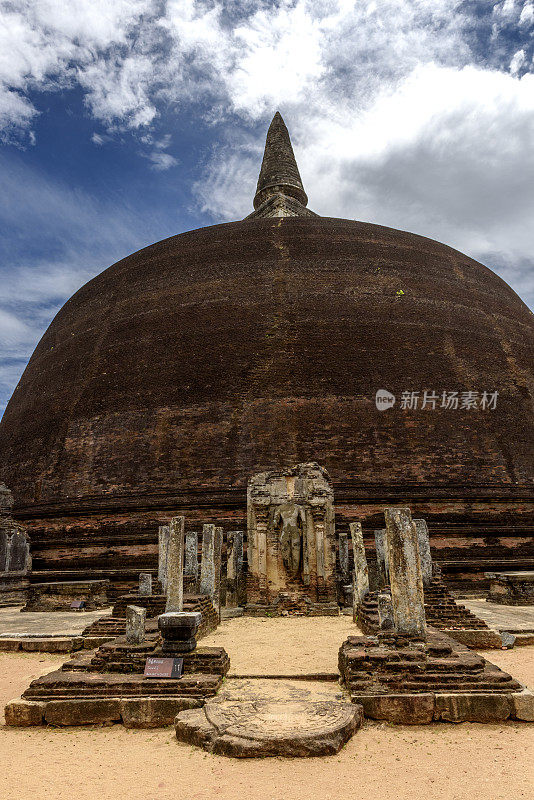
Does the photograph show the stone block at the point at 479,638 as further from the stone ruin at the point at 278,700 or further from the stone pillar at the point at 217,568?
the stone pillar at the point at 217,568

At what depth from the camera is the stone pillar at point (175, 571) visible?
6.12 meters

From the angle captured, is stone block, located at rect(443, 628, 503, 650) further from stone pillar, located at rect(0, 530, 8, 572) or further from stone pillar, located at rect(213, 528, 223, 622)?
stone pillar, located at rect(0, 530, 8, 572)

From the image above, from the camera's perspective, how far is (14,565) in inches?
458

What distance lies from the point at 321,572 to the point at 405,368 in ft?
17.1

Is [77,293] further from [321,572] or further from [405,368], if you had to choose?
[321,572]

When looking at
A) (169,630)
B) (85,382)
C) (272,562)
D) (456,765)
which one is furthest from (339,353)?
(456,765)

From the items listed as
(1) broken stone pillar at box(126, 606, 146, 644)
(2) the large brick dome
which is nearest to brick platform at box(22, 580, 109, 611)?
(2) the large brick dome

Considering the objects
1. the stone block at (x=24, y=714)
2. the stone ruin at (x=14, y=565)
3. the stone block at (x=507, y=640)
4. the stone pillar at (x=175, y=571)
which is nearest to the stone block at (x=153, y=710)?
the stone block at (x=24, y=714)

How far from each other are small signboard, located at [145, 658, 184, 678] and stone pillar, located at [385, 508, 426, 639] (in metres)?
1.96

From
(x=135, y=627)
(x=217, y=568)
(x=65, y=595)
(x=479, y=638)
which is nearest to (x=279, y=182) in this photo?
(x=217, y=568)

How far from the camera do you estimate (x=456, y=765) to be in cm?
305

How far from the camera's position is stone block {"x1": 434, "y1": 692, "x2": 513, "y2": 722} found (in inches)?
147

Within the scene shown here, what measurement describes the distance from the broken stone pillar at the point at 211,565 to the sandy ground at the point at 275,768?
14.8 feet

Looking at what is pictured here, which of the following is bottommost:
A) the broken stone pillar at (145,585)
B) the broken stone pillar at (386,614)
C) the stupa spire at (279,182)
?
the broken stone pillar at (386,614)
